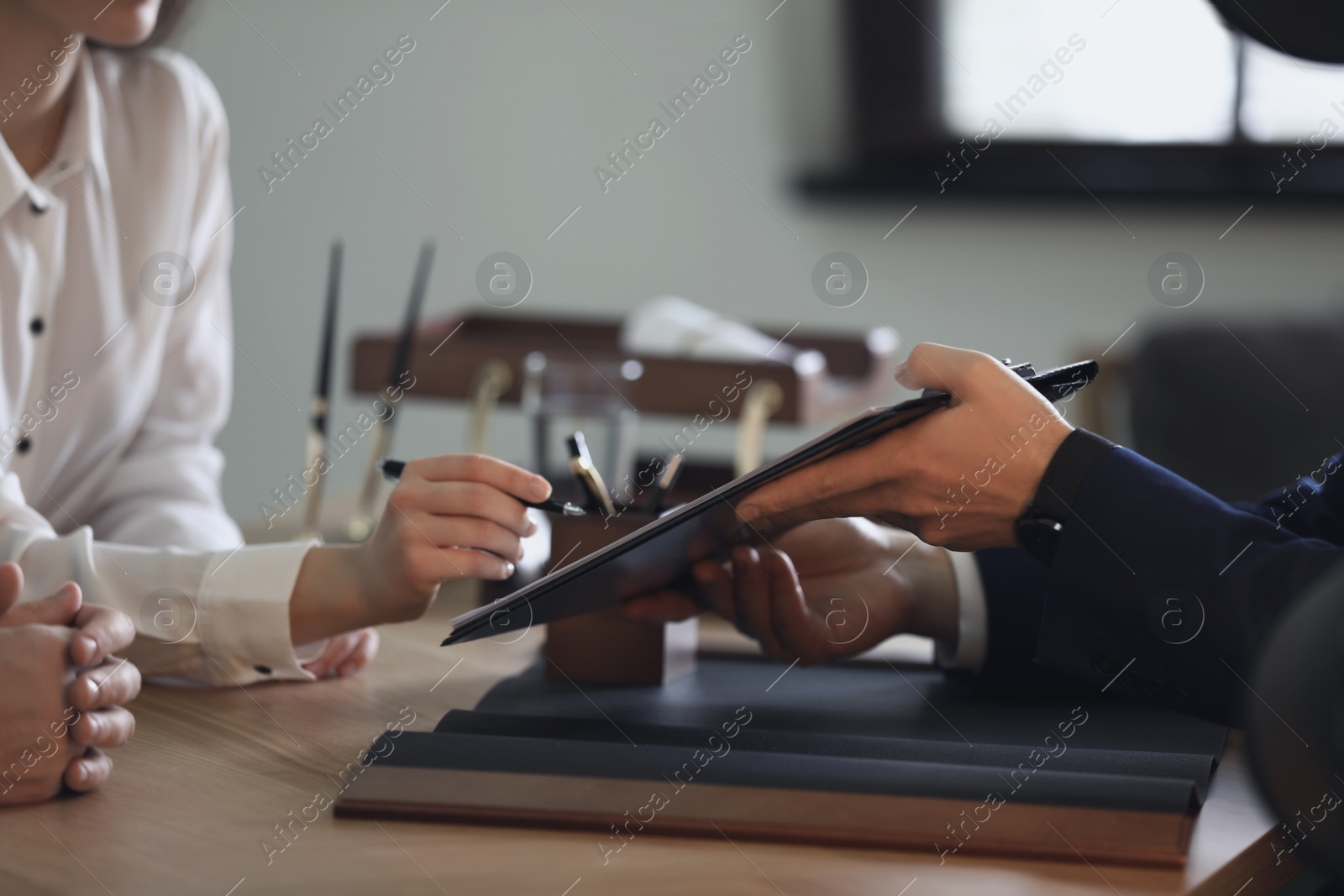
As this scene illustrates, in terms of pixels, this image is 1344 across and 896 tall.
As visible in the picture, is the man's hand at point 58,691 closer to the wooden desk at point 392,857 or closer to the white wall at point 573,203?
the wooden desk at point 392,857

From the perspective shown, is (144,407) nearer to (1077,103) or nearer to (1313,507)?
(1313,507)

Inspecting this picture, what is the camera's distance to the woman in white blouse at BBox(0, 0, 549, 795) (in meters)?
0.96

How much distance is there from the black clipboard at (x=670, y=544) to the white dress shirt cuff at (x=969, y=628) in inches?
7.2

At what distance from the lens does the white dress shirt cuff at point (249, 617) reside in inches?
38.3

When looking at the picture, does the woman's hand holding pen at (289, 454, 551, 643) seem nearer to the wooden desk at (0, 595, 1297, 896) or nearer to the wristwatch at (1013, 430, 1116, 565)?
the wooden desk at (0, 595, 1297, 896)

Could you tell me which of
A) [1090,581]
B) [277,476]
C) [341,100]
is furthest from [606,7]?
[1090,581]

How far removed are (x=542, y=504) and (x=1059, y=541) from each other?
36 centimetres

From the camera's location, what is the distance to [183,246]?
4.63ft

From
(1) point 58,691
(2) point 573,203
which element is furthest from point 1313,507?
(2) point 573,203

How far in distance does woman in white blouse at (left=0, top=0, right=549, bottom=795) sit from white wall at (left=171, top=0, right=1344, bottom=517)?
206 cm

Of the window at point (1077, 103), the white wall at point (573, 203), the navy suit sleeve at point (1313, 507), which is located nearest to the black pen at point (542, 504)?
the navy suit sleeve at point (1313, 507)

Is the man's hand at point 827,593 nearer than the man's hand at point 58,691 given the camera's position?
No

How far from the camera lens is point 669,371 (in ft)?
5.47

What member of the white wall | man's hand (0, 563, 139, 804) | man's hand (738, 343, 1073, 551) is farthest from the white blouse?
the white wall
